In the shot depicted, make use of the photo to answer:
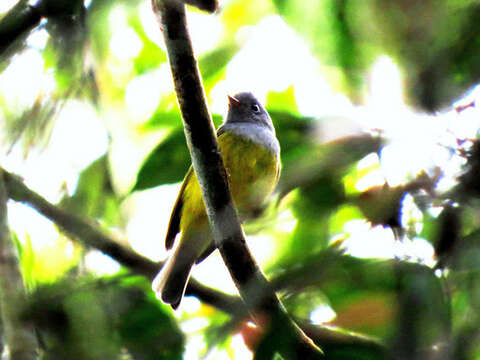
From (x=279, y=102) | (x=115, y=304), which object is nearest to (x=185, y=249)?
(x=279, y=102)

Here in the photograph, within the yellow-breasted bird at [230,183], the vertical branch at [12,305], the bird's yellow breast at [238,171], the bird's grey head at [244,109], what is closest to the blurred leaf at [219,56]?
the vertical branch at [12,305]

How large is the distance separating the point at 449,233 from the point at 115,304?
536mm

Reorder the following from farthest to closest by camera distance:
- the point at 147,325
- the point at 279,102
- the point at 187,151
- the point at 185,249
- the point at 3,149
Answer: the point at 185,249 → the point at 279,102 → the point at 187,151 → the point at 147,325 → the point at 3,149

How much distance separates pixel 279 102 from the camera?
8.41 ft

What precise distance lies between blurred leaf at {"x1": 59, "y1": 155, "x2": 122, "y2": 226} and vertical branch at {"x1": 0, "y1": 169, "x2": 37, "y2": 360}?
0.18m

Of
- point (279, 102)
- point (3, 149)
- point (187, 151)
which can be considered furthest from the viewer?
point (279, 102)

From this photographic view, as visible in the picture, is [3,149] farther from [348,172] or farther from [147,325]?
[348,172]

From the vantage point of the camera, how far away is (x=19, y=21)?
0.93 meters

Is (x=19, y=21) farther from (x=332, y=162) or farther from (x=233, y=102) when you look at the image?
(x=233, y=102)

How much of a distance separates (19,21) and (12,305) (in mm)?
488

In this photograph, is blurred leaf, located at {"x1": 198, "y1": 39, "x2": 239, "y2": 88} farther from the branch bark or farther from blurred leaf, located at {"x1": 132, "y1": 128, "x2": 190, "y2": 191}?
blurred leaf, located at {"x1": 132, "y1": 128, "x2": 190, "y2": 191}

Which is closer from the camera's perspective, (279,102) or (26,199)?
(26,199)

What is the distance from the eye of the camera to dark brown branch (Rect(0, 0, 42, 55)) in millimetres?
921

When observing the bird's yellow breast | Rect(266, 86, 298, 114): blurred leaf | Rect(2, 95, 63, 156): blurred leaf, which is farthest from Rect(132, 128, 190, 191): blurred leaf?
the bird's yellow breast
